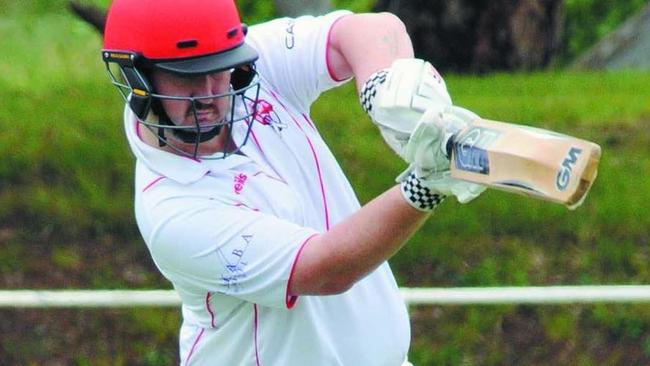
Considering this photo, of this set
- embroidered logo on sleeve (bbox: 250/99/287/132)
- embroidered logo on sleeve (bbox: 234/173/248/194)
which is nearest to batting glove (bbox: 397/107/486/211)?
embroidered logo on sleeve (bbox: 234/173/248/194)

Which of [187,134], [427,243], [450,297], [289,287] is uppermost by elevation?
[187,134]

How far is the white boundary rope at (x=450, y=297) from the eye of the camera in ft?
17.9

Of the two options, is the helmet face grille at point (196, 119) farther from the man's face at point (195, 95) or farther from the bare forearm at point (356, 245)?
the bare forearm at point (356, 245)

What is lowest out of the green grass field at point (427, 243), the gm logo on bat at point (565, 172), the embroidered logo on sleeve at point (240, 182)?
the green grass field at point (427, 243)

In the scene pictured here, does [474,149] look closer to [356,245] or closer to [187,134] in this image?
[356,245]

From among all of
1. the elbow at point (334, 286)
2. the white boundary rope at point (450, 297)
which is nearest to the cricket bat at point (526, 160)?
Result: the elbow at point (334, 286)

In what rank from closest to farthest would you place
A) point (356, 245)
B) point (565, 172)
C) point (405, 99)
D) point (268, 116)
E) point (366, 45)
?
point (565, 172) → point (405, 99) → point (356, 245) → point (366, 45) → point (268, 116)

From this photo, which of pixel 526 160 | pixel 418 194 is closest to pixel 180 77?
pixel 418 194

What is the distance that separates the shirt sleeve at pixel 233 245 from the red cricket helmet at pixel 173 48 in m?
0.18

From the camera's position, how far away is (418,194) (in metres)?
2.76

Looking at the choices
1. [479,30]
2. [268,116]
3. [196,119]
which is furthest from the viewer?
[479,30]

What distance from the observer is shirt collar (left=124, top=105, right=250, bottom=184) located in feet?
10.3

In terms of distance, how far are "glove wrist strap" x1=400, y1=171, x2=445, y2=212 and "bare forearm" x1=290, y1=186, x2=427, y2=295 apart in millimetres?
15

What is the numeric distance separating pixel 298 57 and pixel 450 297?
230 cm
